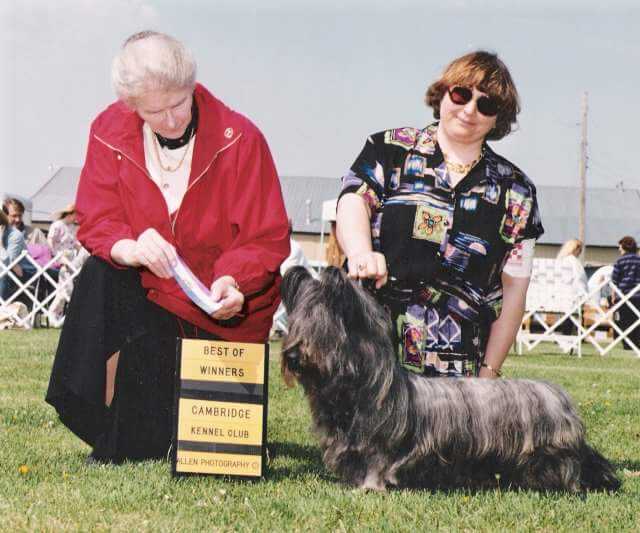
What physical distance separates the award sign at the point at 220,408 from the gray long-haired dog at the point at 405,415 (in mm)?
352

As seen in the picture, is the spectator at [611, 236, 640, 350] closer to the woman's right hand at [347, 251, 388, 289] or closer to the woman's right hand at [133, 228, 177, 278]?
the woman's right hand at [347, 251, 388, 289]

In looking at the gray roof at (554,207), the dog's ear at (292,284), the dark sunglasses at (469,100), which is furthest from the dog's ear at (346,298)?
the gray roof at (554,207)

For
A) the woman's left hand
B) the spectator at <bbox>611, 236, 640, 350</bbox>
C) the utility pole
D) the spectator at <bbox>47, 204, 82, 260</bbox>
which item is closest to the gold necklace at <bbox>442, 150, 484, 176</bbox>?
the woman's left hand

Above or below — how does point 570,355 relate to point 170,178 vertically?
below

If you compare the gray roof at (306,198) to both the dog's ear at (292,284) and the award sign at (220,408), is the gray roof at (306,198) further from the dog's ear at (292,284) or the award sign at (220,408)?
the dog's ear at (292,284)

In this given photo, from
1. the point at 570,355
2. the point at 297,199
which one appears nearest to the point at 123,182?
the point at 570,355

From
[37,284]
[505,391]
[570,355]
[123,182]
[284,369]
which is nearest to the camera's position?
[284,369]

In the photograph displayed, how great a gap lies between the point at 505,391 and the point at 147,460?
5.38 feet

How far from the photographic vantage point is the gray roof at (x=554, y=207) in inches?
1593

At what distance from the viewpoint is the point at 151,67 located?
3416mm

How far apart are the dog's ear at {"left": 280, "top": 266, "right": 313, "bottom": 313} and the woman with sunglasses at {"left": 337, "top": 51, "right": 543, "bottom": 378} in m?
0.42

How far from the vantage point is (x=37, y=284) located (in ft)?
47.2

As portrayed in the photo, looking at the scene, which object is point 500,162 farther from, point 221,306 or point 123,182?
point 123,182

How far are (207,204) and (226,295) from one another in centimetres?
45
